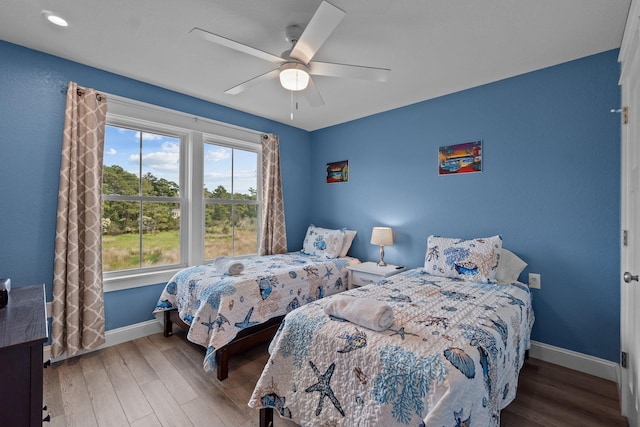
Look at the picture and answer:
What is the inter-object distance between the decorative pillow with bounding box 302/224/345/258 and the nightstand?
33 centimetres

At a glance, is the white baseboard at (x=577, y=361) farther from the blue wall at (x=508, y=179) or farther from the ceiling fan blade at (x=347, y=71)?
the ceiling fan blade at (x=347, y=71)

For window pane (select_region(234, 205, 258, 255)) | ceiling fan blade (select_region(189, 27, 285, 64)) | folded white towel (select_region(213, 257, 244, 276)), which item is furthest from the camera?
window pane (select_region(234, 205, 258, 255))

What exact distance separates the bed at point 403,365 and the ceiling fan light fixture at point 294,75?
1.48 m

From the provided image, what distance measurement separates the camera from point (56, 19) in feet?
6.11

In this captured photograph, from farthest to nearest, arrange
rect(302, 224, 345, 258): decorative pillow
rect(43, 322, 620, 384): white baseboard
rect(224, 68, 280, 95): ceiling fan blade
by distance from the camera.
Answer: rect(302, 224, 345, 258): decorative pillow < rect(43, 322, 620, 384): white baseboard < rect(224, 68, 280, 95): ceiling fan blade

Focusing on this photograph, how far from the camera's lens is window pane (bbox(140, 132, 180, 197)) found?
115 inches

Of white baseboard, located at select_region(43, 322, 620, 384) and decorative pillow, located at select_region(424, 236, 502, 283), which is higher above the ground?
decorative pillow, located at select_region(424, 236, 502, 283)

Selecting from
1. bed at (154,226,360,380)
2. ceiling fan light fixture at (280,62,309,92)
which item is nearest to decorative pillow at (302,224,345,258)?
bed at (154,226,360,380)

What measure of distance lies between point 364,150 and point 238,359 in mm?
2707

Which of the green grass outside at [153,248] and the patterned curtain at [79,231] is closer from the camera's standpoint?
the patterned curtain at [79,231]

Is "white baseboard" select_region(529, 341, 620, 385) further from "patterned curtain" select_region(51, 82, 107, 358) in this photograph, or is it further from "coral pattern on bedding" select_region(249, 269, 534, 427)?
"patterned curtain" select_region(51, 82, 107, 358)

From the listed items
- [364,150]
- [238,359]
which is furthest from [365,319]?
[364,150]

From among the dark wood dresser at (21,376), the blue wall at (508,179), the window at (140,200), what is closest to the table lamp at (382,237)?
the blue wall at (508,179)

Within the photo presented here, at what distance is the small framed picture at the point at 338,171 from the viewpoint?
390cm
